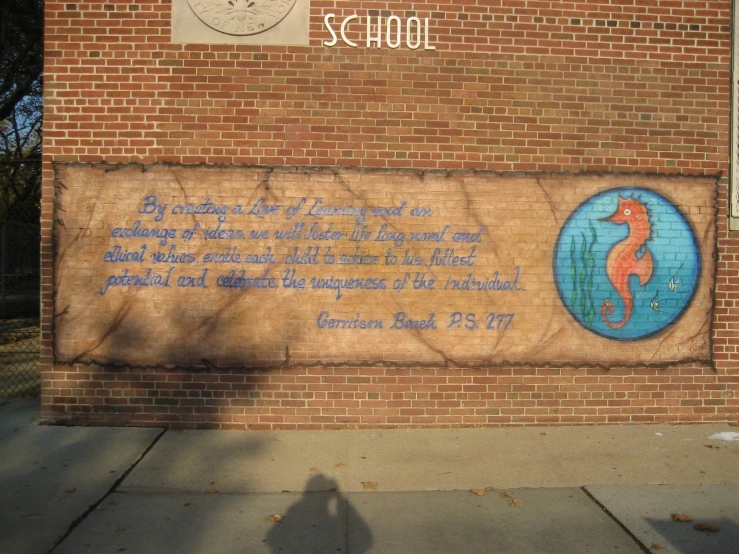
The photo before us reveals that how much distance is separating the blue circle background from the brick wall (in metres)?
0.33

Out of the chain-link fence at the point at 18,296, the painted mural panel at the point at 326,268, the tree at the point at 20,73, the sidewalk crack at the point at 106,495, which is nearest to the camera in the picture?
the sidewalk crack at the point at 106,495

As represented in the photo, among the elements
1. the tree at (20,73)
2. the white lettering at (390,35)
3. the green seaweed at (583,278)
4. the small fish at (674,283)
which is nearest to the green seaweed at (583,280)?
the green seaweed at (583,278)

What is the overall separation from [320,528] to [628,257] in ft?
13.6

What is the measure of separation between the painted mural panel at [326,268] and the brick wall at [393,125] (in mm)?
164

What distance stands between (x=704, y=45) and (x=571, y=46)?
1.41 m

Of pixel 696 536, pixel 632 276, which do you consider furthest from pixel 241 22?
pixel 696 536

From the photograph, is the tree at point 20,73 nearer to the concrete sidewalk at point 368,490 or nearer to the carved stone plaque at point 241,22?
the carved stone plaque at point 241,22

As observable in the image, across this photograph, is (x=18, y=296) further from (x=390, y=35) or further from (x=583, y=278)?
(x=583, y=278)

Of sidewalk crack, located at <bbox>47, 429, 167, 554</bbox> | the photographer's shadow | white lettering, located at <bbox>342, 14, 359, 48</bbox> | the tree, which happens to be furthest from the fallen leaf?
the tree

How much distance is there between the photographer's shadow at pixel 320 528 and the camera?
13.4 ft

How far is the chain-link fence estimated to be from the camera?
9.73 metres

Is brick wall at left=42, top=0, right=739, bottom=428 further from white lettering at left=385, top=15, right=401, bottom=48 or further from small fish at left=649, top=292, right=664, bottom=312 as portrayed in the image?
small fish at left=649, top=292, right=664, bottom=312

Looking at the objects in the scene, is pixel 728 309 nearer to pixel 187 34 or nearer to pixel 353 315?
pixel 353 315

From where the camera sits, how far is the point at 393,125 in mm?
6488
